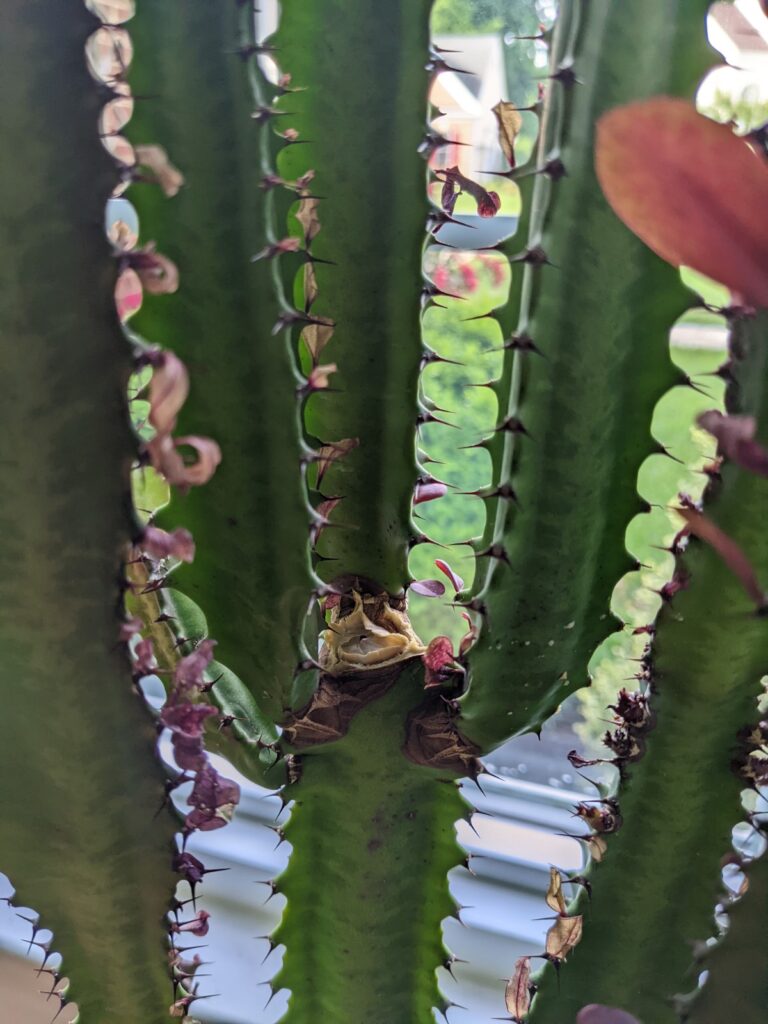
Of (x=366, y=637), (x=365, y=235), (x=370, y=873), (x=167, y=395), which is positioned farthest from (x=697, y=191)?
(x=370, y=873)

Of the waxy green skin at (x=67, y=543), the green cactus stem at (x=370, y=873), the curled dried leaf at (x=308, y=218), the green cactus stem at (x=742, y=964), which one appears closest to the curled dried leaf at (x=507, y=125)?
the curled dried leaf at (x=308, y=218)

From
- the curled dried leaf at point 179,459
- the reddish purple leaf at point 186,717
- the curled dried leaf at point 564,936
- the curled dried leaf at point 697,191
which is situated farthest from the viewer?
the curled dried leaf at point 564,936

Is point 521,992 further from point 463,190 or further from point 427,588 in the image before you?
point 463,190

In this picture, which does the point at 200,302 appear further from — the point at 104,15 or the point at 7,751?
the point at 7,751

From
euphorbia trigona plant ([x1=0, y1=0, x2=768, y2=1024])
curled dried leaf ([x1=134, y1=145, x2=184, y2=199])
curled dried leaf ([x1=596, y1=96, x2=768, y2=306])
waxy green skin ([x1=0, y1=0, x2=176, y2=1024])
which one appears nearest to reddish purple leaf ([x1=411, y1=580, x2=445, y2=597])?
euphorbia trigona plant ([x1=0, y1=0, x2=768, y2=1024])

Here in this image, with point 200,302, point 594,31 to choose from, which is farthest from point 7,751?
point 594,31

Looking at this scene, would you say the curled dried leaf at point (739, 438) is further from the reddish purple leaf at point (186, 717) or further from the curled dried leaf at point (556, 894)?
the curled dried leaf at point (556, 894)

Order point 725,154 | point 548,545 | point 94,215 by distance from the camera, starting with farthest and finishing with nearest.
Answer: point 548,545, point 94,215, point 725,154
